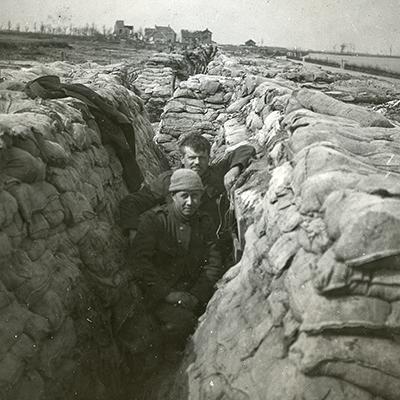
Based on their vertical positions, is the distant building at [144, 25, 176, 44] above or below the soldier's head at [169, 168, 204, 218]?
above

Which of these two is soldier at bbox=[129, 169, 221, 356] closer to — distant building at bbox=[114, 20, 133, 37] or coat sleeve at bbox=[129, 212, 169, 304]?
coat sleeve at bbox=[129, 212, 169, 304]

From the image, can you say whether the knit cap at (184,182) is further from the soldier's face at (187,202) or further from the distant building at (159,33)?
the distant building at (159,33)

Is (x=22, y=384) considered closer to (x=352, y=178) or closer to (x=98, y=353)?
(x=98, y=353)

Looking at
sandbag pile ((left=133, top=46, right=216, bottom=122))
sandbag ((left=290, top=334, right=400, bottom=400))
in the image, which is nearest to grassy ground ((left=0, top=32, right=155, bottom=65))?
sandbag pile ((left=133, top=46, right=216, bottom=122))

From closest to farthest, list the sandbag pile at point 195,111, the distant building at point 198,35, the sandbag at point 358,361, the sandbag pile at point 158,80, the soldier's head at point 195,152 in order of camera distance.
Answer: the sandbag at point 358,361 < the soldier's head at point 195,152 < the sandbag pile at point 195,111 < the sandbag pile at point 158,80 < the distant building at point 198,35

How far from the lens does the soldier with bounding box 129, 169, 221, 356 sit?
3.43m

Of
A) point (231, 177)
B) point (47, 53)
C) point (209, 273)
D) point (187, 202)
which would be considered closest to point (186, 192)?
point (187, 202)

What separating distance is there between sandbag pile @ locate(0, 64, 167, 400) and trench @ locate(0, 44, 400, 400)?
10 millimetres

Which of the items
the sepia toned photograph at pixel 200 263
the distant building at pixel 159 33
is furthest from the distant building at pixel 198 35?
the sepia toned photograph at pixel 200 263

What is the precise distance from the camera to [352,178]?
2227 mm

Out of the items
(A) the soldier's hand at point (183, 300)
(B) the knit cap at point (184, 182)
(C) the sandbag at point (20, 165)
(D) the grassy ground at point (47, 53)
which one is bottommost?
(A) the soldier's hand at point (183, 300)

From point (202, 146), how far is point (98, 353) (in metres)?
2.24

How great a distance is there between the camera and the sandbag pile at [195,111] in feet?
27.7

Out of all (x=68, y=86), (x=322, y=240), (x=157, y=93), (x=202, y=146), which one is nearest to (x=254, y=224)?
(x=322, y=240)
